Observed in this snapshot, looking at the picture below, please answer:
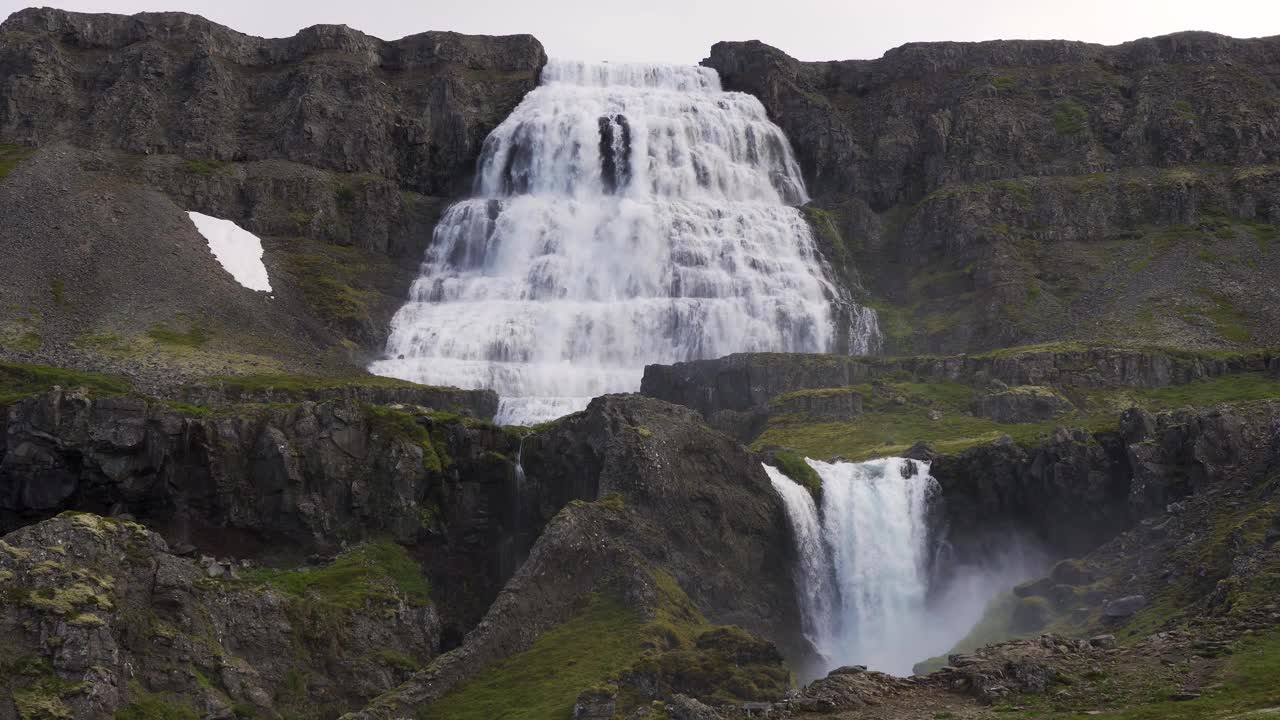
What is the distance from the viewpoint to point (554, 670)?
58.8 metres

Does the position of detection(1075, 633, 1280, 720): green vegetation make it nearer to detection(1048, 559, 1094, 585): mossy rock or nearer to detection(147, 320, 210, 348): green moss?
detection(1048, 559, 1094, 585): mossy rock

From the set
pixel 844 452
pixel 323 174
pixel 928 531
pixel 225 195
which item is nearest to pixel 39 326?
pixel 225 195

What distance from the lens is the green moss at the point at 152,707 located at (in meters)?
49.8

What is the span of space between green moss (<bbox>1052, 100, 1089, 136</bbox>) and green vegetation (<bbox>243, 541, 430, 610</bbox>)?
99.7 metres

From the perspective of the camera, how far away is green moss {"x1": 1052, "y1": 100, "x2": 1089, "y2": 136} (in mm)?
144500

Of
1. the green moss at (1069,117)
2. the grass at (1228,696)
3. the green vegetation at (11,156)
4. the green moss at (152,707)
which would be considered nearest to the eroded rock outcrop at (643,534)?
the green moss at (152,707)

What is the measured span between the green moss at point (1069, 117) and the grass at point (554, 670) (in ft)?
330

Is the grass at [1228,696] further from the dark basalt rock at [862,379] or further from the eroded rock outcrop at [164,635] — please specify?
the dark basalt rock at [862,379]

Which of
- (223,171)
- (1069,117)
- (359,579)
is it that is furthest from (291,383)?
(1069,117)

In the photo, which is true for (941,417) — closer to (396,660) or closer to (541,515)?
(541,515)

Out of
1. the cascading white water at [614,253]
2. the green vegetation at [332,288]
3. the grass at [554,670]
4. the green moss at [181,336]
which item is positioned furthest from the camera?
the green vegetation at [332,288]

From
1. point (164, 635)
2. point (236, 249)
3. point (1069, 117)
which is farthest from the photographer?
point (1069, 117)

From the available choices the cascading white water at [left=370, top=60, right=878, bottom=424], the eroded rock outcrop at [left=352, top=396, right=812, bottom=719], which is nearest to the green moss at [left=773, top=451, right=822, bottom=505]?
the eroded rock outcrop at [left=352, top=396, right=812, bottom=719]

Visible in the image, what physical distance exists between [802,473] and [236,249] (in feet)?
219
